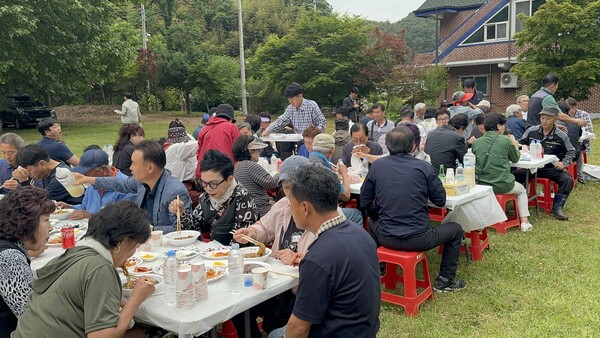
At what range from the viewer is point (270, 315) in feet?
11.6

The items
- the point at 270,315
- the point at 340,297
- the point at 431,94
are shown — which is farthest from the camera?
the point at 431,94

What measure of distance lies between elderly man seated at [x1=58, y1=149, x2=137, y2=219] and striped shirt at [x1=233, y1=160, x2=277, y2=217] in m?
0.95

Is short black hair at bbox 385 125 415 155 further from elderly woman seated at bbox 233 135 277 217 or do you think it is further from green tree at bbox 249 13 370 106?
green tree at bbox 249 13 370 106

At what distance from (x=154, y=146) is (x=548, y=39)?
57.6 feet

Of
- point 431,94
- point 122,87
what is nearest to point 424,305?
point 431,94

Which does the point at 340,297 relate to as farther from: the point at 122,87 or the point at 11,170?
the point at 122,87

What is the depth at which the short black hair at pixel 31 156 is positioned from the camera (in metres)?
4.71

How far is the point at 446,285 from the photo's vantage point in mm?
4531

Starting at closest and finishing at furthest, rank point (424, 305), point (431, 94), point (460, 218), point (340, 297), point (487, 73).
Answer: point (340, 297) → point (424, 305) → point (460, 218) → point (431, 94) → point (487, 73)

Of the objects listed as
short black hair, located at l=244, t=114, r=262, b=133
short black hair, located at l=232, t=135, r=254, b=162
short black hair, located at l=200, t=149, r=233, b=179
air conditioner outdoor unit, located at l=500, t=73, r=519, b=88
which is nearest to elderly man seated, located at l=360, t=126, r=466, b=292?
short black hair, located at l=232, t=135, r=254, b=162

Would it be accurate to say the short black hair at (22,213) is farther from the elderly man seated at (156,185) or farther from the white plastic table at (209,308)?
the elderly man seated at (156,185)

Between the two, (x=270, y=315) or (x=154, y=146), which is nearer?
(x=270, y=315)

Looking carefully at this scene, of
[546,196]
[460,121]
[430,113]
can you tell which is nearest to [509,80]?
[430,113]

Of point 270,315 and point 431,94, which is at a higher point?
point 431,94
